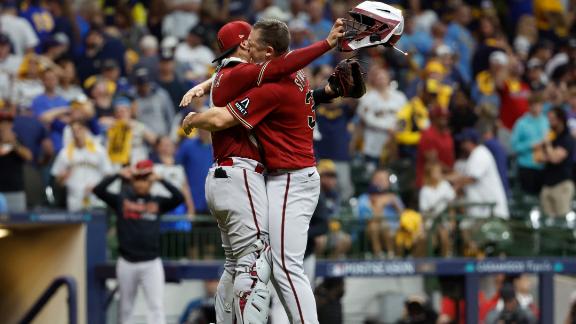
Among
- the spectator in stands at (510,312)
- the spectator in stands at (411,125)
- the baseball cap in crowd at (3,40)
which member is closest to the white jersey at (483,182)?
the spectator in stands at (411,125)

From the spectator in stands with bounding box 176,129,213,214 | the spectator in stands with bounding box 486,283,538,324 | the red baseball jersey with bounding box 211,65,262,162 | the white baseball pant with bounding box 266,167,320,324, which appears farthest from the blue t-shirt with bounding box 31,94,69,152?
the white baseball pant with bounding box 266,167,320,324

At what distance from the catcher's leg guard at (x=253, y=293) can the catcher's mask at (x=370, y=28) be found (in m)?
1.32

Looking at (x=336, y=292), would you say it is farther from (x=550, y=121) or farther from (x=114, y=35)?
(x=114, y=35)

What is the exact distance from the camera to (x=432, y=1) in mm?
19031

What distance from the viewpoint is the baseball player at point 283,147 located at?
675cm

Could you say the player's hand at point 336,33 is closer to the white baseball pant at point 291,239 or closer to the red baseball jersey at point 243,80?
the red baseball jersey at point 243,80

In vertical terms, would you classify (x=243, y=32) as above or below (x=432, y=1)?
below

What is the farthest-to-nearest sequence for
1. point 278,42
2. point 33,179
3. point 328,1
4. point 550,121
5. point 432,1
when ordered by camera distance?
point 432,1 < point 328,1 < point 550,121 < point 33,179 < point 278,42

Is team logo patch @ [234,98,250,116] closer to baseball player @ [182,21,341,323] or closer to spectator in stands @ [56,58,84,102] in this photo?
baseball player @ [182,21,341,323]

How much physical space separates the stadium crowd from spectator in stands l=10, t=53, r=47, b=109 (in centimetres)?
2

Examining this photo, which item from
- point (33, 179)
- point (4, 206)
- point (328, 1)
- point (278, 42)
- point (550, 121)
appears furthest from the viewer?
point (328, 1)

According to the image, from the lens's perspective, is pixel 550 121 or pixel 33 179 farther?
pixel 550 121

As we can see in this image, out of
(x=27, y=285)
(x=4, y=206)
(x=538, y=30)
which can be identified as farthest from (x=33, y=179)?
(x=538, y=30)

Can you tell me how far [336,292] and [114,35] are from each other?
5.73 m
